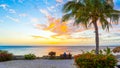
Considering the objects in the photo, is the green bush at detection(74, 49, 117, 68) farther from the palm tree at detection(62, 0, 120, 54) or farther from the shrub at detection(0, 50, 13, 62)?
the shrub at detection(0, 50, 13, 62)

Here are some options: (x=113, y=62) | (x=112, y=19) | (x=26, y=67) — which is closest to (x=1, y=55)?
(x=26, y=67)

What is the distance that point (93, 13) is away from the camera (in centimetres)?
1891

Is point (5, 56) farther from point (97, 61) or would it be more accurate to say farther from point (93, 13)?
point (97, 61)

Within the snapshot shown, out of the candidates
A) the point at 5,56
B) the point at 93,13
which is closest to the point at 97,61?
the point at 93,13

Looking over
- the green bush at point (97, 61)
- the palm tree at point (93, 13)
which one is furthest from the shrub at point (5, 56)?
the green bush at point (97, 61)

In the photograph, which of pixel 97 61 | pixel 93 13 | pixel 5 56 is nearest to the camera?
pixel 97 61

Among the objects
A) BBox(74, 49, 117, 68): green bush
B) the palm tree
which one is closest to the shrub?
the palm tree

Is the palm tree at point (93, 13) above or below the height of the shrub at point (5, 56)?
above

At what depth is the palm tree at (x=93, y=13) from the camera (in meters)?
18.7

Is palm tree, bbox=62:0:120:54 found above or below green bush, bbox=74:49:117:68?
above

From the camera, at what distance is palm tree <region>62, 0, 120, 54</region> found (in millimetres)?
18688

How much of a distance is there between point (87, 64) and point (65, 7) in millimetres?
7623

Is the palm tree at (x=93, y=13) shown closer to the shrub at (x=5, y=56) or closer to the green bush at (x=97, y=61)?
the green bush at (x=97, y=61)

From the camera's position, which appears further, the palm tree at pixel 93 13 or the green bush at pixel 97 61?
the palm tree at pixel 93 13
